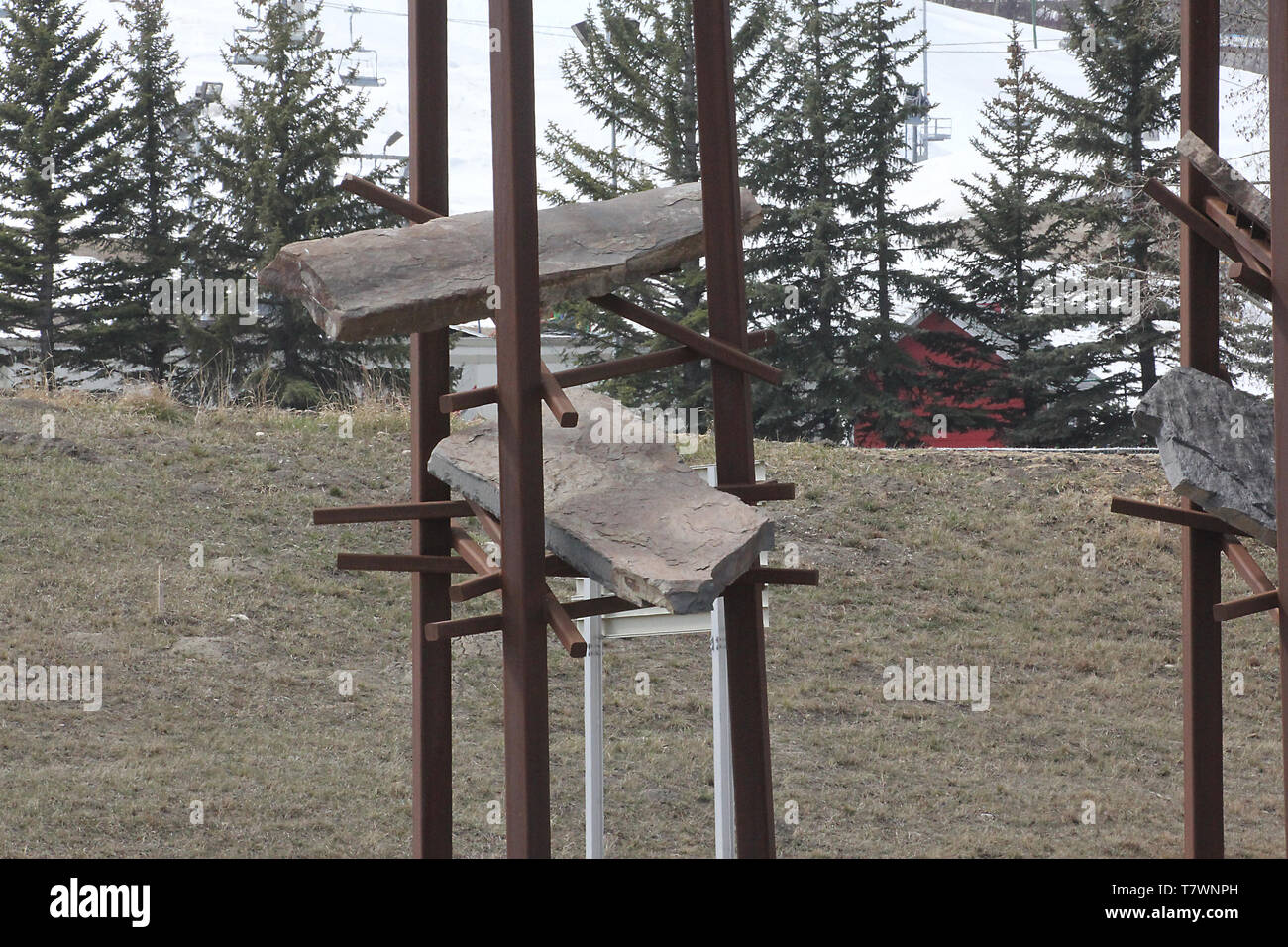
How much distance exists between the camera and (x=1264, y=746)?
26.9 ft

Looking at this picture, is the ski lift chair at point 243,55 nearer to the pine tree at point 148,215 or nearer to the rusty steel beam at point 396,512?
the pine tree at point 148,215

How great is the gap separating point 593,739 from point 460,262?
2.40 metres

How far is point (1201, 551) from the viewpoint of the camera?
12.2 feet

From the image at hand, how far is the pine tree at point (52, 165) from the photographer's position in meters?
16.4

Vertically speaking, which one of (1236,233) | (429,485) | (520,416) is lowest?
(429,485)

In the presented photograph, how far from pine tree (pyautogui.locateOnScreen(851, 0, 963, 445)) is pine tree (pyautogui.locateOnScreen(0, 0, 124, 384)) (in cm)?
1011

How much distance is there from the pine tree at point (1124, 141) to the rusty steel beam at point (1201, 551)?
12.4 meters

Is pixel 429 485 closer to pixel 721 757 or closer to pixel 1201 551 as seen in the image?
pixel 721 757

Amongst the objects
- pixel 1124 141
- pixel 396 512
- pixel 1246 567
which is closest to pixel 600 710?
pixel 396 512

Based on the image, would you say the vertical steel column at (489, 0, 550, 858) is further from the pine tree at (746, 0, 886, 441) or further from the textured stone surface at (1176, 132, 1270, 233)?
the pine tree at (746, 0, 886, 441)

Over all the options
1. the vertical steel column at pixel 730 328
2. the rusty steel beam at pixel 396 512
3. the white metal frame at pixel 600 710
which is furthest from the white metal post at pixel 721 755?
the rusty steel beam at pixel 396 512

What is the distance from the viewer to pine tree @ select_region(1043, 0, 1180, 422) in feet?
52.8

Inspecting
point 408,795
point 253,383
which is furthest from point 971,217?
point 408,795

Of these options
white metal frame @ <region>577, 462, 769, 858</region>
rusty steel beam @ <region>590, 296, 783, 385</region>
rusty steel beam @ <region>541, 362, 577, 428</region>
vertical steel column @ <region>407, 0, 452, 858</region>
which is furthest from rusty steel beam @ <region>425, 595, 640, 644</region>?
white metal frame @ <region>577, 462, 769, 858</region>
